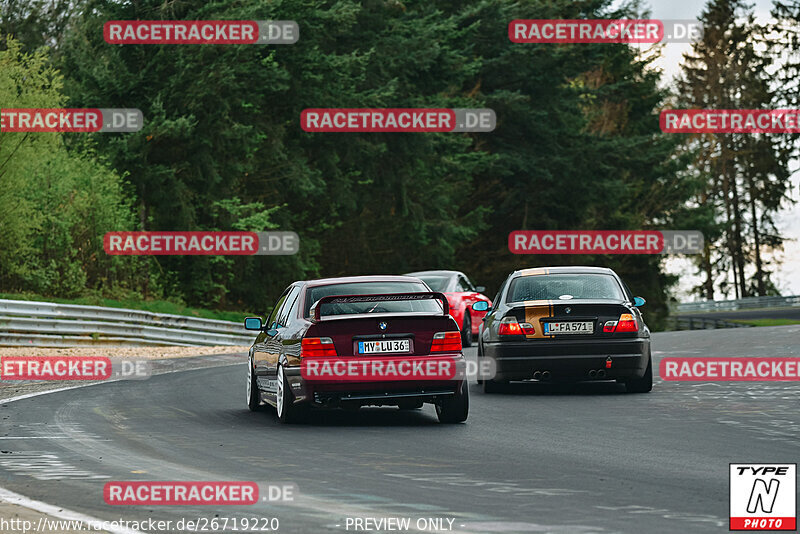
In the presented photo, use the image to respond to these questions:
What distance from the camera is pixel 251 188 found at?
44.8 metres

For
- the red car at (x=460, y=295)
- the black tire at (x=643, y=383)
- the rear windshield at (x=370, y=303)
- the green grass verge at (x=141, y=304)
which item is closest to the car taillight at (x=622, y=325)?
the black tire at (x=643, y=383)

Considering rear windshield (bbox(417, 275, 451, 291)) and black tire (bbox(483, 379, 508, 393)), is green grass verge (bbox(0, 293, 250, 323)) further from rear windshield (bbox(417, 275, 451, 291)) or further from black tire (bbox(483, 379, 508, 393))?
black tire (bbox(483, 379, 508, 393))

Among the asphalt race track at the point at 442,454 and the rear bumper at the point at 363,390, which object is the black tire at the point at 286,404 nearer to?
the asphalt race track at the point at 442,454

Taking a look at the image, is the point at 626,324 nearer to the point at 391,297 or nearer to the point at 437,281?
the point at 391,297

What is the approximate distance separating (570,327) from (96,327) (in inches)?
604

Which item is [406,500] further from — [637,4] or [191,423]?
[637,4]

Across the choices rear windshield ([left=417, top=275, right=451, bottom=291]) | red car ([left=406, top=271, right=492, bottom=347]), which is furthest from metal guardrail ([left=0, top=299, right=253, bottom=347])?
rear windshield ([left=417, top=275, right=451, bottom=291])

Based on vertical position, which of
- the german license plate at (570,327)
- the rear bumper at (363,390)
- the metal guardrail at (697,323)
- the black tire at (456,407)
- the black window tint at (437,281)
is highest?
the black window tint at (437,281)

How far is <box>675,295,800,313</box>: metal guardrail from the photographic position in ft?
229

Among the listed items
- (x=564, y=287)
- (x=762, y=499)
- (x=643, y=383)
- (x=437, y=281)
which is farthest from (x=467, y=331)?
(x=762, y=499)

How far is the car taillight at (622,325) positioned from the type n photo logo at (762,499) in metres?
6.50

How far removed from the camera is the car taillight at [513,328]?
1545 centimetres

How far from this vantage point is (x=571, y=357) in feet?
50.0

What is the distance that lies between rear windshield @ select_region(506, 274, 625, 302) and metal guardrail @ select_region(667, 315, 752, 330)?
37.0 m
